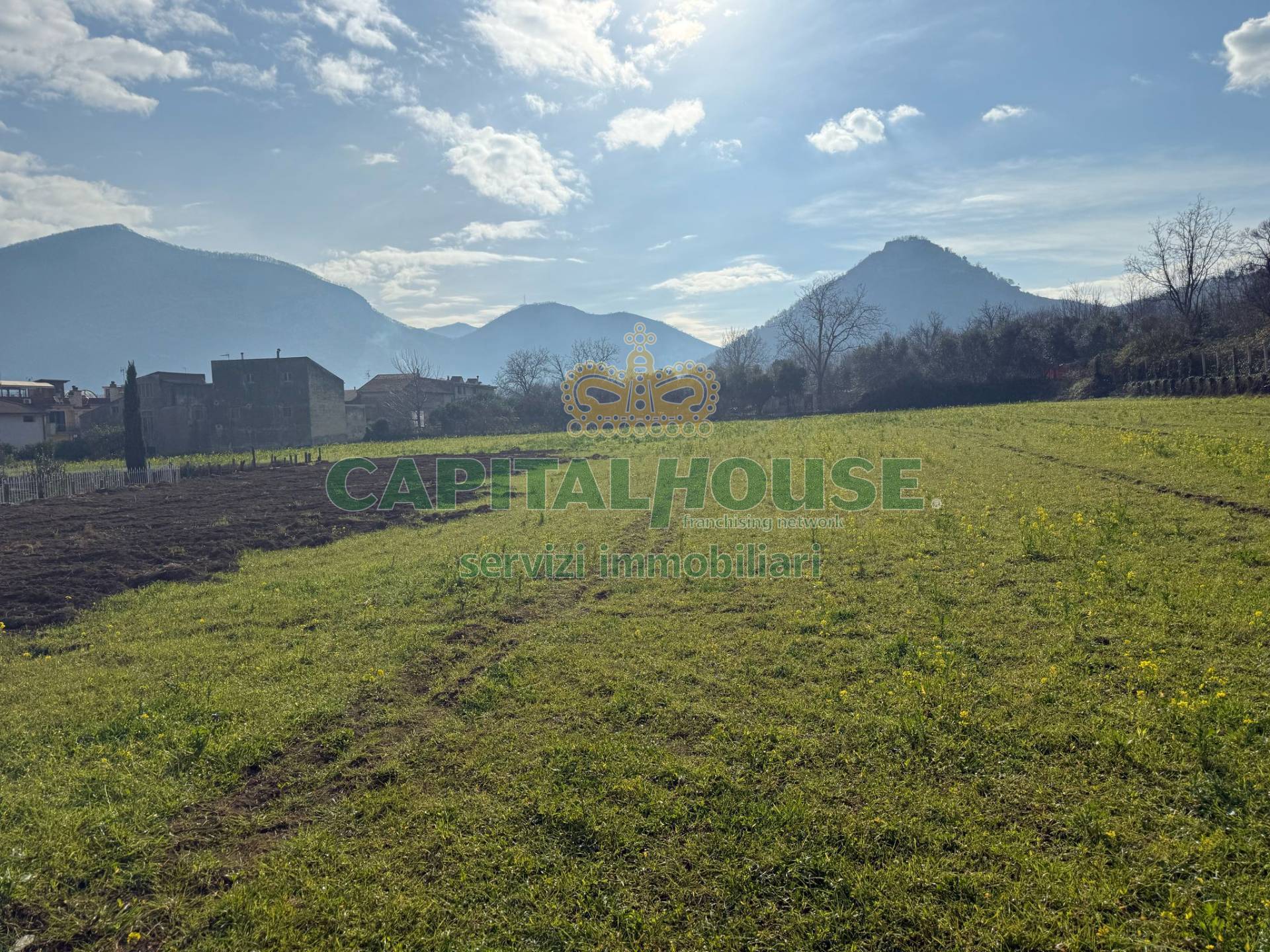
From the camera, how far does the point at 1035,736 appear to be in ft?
18.8

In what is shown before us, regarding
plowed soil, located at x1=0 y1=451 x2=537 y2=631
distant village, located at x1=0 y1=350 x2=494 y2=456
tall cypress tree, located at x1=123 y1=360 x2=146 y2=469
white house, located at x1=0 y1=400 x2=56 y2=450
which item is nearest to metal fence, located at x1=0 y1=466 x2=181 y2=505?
plowed soil, located at x1=0 y1=451 x2=537 y2=631

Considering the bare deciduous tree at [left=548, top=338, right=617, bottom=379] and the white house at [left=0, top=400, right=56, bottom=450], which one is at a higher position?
the bare deciduous tree at [left=548, top=338, right=617, bottom=379]

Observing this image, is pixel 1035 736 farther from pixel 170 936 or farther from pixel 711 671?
pixel 170 936

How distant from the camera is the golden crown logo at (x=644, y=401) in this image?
46625mm

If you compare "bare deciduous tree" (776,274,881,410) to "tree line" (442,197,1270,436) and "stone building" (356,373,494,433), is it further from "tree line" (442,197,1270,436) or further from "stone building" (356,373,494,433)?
"stone building" (356,373,494,433)

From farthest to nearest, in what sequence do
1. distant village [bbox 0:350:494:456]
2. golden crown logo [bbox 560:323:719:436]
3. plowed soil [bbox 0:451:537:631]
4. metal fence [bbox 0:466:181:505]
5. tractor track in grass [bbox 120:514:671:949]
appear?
1. distant village [bbox 0:350:494:456]
2. golden crown logo [bbox 560:323:719:436]
3. metal fence [bbox 0:466:181:505]
4. plowed soil [bbox 0:451:537:631]
5. tractor track in grass [bbox 120:514:671:949]

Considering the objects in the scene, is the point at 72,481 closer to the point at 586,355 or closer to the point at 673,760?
the point at 673,760

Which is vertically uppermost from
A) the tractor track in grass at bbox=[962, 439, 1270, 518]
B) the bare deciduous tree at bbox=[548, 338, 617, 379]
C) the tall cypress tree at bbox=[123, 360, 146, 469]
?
the bare deciduous tree at bbox=[548, 338, 617, 379]

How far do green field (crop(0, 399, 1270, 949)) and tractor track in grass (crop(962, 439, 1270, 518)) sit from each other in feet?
4.07

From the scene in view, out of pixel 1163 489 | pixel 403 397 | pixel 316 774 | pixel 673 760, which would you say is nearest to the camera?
pixel 673 760

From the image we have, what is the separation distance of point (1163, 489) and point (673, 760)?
14809 mm

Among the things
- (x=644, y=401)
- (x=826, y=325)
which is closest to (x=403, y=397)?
(x=644, y=401)

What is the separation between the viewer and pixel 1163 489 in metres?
14.8

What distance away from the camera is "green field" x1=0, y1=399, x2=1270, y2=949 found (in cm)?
412
